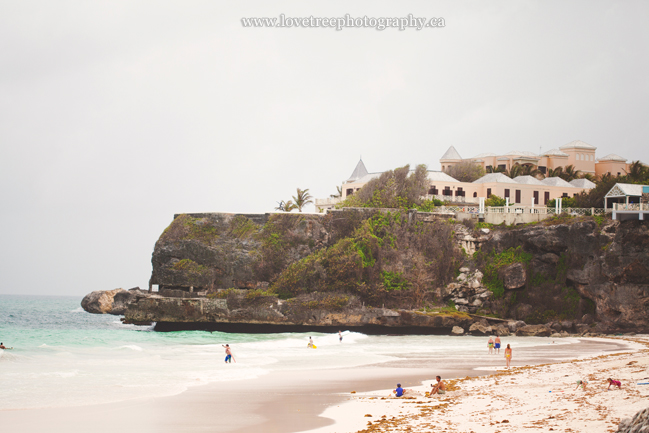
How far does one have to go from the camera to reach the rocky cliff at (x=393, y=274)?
141 feet

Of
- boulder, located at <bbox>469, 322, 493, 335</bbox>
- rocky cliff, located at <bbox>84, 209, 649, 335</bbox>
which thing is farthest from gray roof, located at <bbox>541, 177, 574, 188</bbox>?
boulder, located at <bbox>469, 322, 493, 335</bbox>

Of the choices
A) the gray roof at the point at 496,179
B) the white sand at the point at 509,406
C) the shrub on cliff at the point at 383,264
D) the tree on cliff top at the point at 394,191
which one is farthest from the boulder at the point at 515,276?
the white sand at the point at 509,406

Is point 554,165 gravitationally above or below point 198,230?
above

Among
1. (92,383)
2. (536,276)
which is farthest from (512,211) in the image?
(92,383)

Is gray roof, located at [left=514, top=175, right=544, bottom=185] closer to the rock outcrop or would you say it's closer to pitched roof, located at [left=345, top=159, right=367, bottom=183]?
pitched roof, located at [left=345, top=159, right=367, bottom=183]

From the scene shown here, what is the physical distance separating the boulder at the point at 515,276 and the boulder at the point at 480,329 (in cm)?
431

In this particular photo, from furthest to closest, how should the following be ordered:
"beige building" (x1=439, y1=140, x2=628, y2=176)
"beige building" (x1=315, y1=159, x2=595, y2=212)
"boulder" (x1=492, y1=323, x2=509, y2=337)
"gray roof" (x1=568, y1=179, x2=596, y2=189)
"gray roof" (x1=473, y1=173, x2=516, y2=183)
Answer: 1. "beige building" (x1=439, y1=140, x2=628, y2=176)
2. "gray roof" (x1=568, y1=179, x2=596, y2=189)
3. "gray roof" (x1=473, y1=173, x2=516, y2=183)
4. "beige building" (x1=315, y1=159, x2=595, y2=212)
5. "boulder" (x1=492, y1=323, x2=509, y2=337)

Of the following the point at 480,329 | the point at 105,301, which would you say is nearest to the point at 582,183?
the point at 480,329

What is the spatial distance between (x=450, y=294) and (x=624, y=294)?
40.4ft

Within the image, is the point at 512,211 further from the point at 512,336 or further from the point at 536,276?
the point at 512,336

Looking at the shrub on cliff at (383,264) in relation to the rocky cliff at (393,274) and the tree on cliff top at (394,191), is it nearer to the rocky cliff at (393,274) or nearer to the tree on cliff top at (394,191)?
the rocky cliff at (393,274)

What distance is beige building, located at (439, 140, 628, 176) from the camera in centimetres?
6731

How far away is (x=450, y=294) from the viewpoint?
4625cm

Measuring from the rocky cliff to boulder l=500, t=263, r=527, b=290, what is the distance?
9 cm
